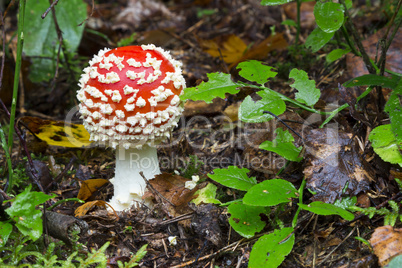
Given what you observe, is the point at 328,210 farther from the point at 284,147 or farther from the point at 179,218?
the point at 179,218

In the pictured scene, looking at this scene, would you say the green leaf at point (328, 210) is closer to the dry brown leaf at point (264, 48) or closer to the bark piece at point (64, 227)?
the bark piece at point (64, 227)

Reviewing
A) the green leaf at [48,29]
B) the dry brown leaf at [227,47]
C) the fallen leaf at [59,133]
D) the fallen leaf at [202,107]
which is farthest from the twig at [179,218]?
the green leaf at [48,29]

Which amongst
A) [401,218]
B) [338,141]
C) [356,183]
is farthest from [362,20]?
[401,218]

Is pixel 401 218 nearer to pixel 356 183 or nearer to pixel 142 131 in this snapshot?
pixel 356 183

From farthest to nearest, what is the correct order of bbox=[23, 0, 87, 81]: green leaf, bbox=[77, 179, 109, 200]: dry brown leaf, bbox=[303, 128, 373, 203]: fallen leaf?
bbox=[23, 0, 87, 81]: green leaf, bbox=[77, 179, 109, 200]: dry brown leaf, bbox=[303, 128, 373, 203]: fallen leaf

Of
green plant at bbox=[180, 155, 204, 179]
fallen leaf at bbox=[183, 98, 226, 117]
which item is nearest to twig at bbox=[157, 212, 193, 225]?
green plant at bbox=[180, 155, 204, 179]

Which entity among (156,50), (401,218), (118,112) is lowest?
(401,218)

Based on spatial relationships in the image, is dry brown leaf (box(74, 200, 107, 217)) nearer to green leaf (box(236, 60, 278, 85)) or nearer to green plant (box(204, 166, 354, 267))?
green plant (box(204, 166, 354, 267))

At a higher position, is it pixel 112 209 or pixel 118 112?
pixel 118 112
